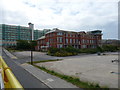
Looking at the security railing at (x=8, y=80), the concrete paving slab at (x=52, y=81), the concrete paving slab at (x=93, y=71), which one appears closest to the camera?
the security railing at (x=8, y=80)

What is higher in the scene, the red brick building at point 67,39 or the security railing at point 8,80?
the red brick building at point 67,39

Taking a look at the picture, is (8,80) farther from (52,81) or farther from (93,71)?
(93,71)

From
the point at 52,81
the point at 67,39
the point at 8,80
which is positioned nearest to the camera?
the point at 8,80

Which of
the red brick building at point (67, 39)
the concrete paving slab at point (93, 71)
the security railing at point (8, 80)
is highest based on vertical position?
the red brick building at point (67, 39)

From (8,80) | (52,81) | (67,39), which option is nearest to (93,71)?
(52,81)

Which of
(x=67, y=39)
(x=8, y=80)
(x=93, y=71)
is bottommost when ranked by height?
(x=93, y=71)

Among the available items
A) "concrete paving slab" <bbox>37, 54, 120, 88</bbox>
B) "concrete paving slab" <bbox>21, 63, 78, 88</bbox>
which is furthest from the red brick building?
"concrete paving slab" <bbox>21, 63, 78, 88</bbox>

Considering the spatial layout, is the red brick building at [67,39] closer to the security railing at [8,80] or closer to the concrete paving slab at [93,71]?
the concrete paving slab at [93,71]

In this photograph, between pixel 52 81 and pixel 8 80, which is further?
pixel 52 81

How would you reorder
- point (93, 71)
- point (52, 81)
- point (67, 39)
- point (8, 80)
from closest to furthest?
point (8, 80)
point (52, 81)
point (93, 71)
point (67, 39)

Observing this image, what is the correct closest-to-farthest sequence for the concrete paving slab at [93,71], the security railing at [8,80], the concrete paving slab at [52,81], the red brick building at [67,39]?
the security railing at [8,80] < the concrete paving slab at [52,81] < the concrete paving slab at [93,71] < the red brick building at [67,39]

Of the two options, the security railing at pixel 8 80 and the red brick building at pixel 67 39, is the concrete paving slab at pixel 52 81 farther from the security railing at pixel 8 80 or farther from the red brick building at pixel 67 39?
the red brick building at pixel 67 39

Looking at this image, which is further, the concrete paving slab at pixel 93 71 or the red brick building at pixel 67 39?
the red brick building at pixel 67 39

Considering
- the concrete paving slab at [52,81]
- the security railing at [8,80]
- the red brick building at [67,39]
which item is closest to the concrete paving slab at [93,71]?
the concrete paving slab at [52,81]
